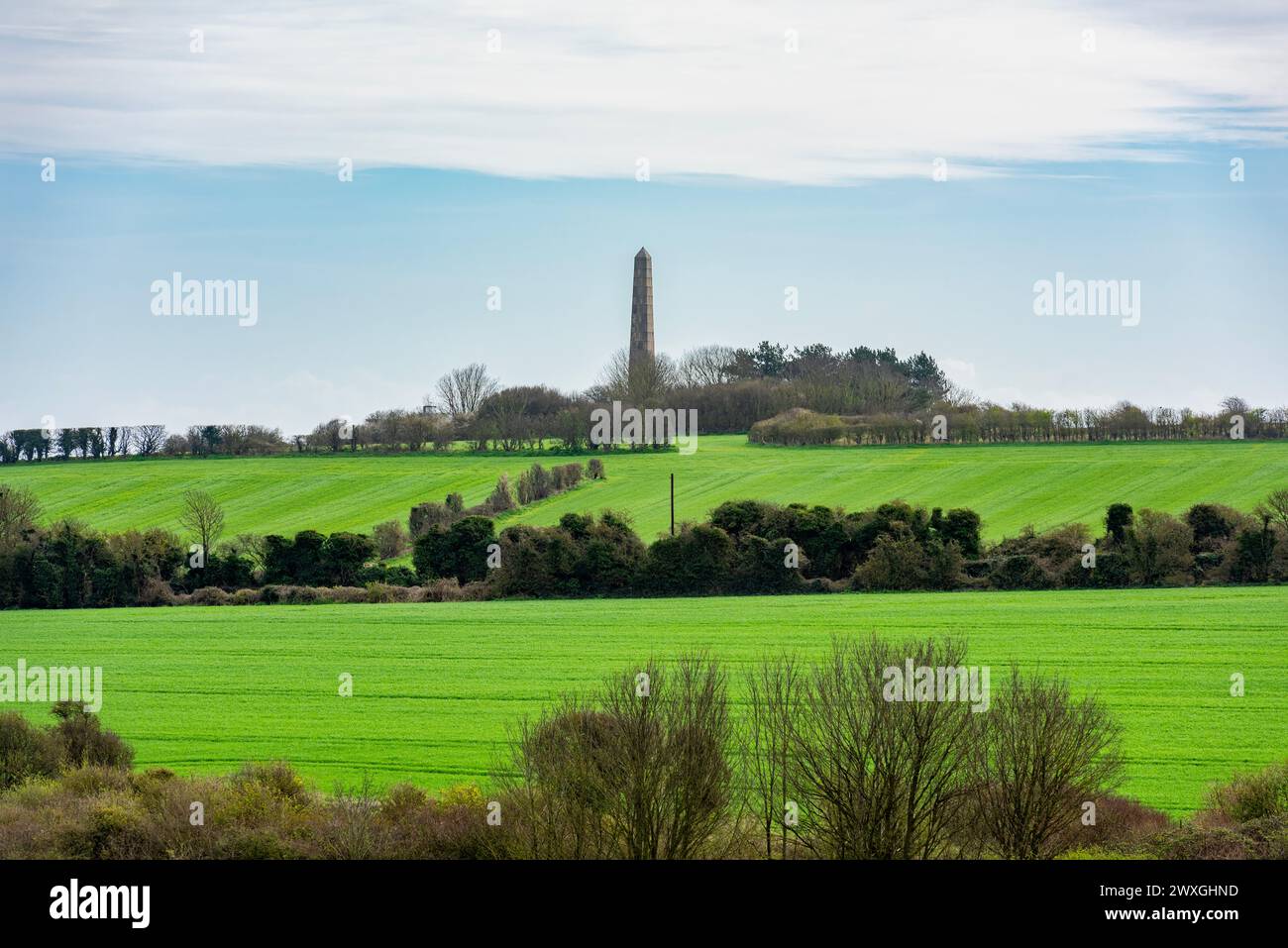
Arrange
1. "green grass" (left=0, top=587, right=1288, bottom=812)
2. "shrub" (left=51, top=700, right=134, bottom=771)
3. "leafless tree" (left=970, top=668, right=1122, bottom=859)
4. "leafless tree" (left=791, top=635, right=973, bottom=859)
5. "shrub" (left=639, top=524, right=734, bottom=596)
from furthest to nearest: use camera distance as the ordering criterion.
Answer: "shrub" (left=639, top=524, right=734, bottom=596) < "green grass" (left=0, top=587, right=1288, bottom=812) < "shrub" (left=51, top=700, right=134, bottom=771) < "leafless tree" (left=970, top=668, right=1122, bottom=859) < "leafless tree" (left=791, top=635, right=973, bottom=859)

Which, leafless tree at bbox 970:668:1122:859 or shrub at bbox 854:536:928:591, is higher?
shrub at bbox 854:536:928:591

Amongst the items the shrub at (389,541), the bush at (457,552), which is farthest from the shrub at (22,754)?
the shrub at (389,541)

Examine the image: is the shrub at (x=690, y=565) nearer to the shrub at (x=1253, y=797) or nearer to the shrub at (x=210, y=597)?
the shrub at (x=210, y=597)

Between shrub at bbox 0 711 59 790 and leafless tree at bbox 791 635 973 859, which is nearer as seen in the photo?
leafless tree at bbox 791 635 973 859

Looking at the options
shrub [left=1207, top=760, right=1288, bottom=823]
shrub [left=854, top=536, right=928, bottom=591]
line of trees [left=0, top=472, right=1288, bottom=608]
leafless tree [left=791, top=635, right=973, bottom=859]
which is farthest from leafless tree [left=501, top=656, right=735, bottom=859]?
line of trees [left=0, top=472, right=1288, bottom=608]

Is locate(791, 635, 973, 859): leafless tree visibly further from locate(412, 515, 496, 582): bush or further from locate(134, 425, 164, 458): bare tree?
locate(134, 425, 164, 458): bare tree
